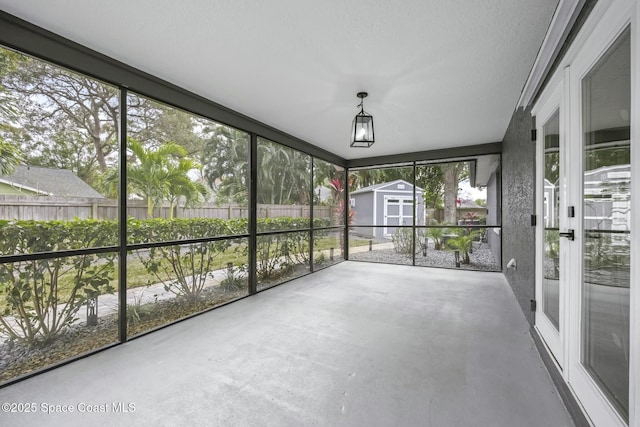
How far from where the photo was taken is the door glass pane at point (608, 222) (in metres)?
1.22

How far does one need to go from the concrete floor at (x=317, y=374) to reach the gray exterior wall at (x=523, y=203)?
1.43 ft

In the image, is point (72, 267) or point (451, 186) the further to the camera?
point (451, 186)

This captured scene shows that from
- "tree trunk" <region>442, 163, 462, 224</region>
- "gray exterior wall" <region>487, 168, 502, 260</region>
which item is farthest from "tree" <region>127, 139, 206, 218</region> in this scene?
"gray exterior wall" <region>487, 168, 502, 260</region>

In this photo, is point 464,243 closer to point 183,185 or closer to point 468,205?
point 468,205

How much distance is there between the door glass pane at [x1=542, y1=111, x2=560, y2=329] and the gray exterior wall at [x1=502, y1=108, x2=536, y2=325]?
34cm

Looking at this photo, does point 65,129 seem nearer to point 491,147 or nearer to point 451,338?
point 451,338

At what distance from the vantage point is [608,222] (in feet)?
4.47

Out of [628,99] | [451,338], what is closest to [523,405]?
[451,338]

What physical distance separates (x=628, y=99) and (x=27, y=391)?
3.73 m

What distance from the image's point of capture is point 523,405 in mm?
1646

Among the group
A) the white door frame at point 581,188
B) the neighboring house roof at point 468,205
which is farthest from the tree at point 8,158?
the neighboring house roof at point 468,205

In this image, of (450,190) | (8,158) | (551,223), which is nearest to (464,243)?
(450,190)

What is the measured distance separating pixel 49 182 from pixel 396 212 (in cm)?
580

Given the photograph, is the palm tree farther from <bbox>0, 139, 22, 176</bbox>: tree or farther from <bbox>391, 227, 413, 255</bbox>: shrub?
<bbox>391, 227, 413, 255</bbox>: shrub
